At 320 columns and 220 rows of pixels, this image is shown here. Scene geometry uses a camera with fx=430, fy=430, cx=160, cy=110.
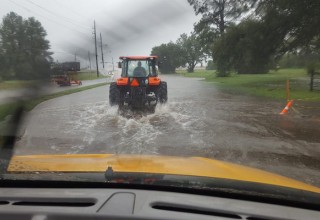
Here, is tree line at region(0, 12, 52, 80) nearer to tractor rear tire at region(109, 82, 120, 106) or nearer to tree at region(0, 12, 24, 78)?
tree at region(0, 12, 24, 78)

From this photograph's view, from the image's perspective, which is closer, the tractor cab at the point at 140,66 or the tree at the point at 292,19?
the tractor cab at the point at 140,66

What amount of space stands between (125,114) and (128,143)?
555 centimetres

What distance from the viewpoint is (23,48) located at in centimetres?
337

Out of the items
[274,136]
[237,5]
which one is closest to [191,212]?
[274,136]

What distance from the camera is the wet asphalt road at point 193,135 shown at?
8125mm

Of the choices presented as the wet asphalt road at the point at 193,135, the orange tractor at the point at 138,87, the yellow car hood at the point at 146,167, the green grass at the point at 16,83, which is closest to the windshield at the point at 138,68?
the orange tractor at the point at 138,87

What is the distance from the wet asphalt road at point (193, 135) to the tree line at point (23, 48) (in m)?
2.65

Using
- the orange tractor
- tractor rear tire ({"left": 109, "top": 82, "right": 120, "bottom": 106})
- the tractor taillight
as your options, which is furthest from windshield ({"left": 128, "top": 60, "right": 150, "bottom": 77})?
tractor rear tire ({"left": 109, "top": 82, "right": 120, "bottom": 106})

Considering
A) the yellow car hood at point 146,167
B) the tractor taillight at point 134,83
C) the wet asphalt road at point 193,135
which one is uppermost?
the yellow car hood at point 146,167

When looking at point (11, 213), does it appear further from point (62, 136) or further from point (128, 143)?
point (62, 136)

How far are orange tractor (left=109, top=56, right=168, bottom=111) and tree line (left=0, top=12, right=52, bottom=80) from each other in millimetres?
11550

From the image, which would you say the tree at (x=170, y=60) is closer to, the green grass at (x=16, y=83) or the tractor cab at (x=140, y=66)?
the tractor cab at (x=140, y=66)

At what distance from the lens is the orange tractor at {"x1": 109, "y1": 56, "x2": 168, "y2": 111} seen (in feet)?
51.2

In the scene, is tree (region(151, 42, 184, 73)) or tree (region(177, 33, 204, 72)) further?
tree (region(151, 42, 184, 73))
